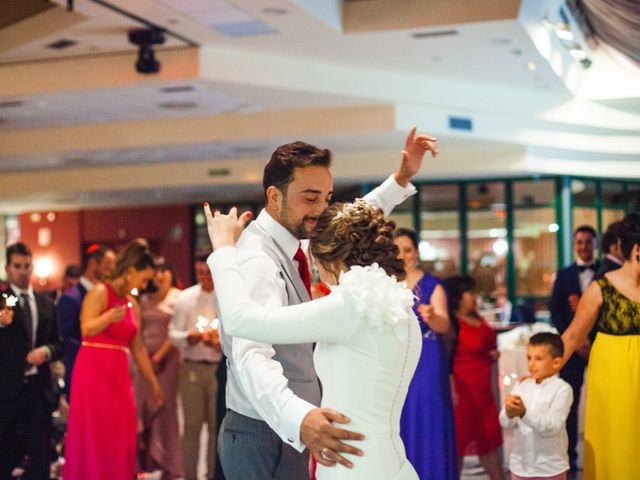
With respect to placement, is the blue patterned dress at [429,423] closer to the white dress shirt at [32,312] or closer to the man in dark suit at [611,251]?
the man in dark suit at [611,251]

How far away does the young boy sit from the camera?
415cm

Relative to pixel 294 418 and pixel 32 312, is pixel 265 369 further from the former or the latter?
pixel 32 312

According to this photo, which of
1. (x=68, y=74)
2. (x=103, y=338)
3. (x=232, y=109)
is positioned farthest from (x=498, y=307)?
(x=103, y=338)

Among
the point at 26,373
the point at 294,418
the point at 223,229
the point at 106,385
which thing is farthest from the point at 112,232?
the point at 294,418

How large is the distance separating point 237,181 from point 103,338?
8.85 meters

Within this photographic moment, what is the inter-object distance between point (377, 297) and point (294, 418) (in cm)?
34

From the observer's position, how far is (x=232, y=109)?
11391 millimetres

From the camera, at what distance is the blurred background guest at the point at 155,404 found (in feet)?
→ 23.1

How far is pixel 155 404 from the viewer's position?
698cm

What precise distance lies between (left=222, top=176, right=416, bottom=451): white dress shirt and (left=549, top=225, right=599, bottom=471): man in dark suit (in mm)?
4121

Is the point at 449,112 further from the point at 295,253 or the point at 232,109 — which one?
the point at 295,253

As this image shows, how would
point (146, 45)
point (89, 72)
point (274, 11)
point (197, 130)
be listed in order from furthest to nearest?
point (197, 130)
point (89, 72)
point (146, 45)
point (274, 11)

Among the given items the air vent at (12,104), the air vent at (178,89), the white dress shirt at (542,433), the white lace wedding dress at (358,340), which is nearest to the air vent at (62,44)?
the air vent at (178,89)

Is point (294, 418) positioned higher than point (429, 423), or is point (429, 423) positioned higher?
point (294, 418)
